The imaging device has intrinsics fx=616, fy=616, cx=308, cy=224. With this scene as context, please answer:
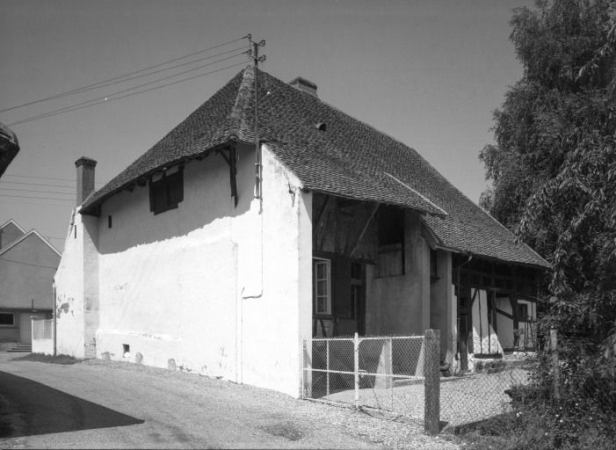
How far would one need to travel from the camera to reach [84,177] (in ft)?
77.5

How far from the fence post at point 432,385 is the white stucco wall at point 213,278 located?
3658mm

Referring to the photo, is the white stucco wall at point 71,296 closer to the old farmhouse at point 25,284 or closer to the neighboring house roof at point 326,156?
the neighboring house roof at point 326,156

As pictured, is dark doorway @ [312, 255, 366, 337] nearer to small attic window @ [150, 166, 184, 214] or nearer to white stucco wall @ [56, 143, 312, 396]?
white stucco wall @ [56, 143, 312, 396]

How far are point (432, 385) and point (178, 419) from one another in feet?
12.9

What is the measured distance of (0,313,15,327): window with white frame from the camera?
3712 centimetres

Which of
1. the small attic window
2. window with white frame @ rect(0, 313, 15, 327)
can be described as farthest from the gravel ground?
window with white frame @ rect(0, 313, 15, 327)

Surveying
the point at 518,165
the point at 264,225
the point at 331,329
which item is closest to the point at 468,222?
the point at 518,165

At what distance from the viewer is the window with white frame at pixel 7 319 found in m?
37.1

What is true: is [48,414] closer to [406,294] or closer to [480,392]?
[480,392]

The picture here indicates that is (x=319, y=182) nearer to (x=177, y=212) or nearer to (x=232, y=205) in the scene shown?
(x=232, y=205)

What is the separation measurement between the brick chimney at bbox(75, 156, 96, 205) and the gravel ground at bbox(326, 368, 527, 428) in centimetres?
1444

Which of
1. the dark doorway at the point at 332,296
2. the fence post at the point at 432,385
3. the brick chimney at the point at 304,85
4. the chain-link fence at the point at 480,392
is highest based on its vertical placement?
the brick chimney at the point at 304,85

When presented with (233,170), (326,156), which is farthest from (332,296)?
(233,170)

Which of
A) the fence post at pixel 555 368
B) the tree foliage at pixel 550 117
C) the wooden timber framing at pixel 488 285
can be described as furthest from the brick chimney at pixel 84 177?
the fence post at pixel 555 368
